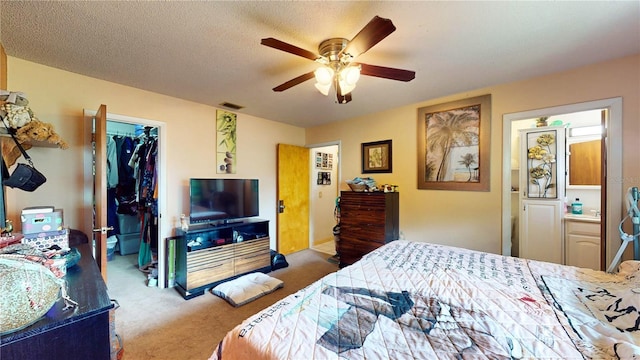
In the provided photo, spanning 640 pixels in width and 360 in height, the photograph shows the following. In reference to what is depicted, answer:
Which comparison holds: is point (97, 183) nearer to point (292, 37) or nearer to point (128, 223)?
point (292, 37)

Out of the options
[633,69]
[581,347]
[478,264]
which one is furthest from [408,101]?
[581,347]

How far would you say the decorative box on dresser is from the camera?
10.4ft

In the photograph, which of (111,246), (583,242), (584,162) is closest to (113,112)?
(111,246)

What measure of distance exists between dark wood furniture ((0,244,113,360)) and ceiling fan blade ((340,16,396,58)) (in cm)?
176

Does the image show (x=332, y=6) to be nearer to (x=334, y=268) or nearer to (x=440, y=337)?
(x=440, y=337)

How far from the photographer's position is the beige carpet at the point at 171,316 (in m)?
1.86

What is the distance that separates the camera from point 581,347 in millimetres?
912

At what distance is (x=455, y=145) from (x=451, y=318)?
2.43 metres

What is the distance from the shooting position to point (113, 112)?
260 cm

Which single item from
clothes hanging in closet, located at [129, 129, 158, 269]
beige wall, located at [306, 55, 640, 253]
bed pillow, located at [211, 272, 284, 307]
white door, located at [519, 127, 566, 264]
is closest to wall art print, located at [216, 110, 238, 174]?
clothes hanging in closet, located at [129, 129, 158, 269]

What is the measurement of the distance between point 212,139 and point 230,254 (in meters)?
1.63

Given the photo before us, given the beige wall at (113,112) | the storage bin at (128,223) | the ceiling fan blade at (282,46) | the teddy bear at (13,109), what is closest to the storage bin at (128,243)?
the storage bin at (128,223)

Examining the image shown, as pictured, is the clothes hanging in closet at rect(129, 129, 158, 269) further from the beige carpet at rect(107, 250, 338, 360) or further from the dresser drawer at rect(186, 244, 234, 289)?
the dresser drawer at rect(186, 244, 234, 289)

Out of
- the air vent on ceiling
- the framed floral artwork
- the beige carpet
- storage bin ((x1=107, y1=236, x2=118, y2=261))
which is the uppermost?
the air vent on ceiling
